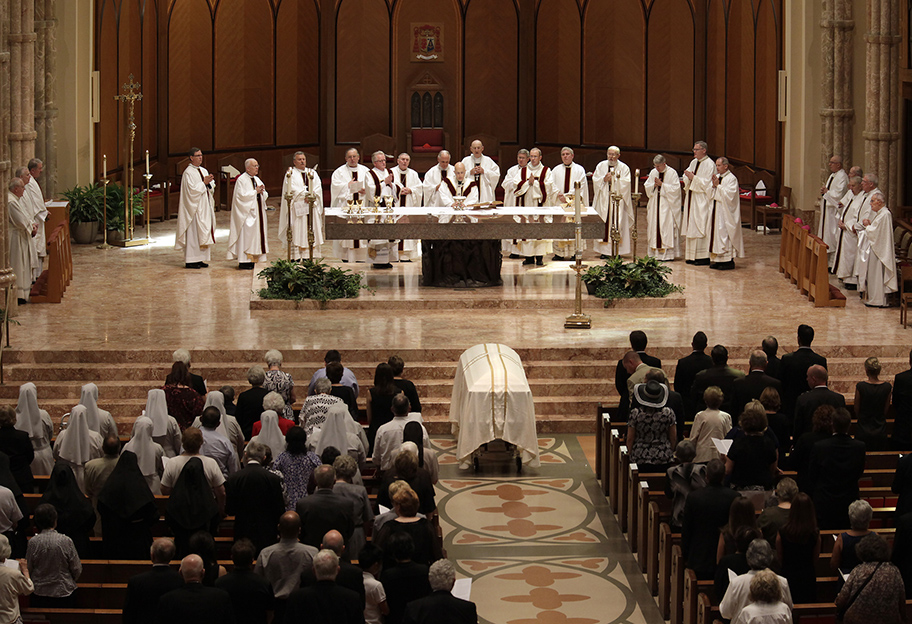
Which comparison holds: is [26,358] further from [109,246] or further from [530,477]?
[109,246]

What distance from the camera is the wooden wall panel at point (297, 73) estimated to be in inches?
930

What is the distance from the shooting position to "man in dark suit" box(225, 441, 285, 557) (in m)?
7.40

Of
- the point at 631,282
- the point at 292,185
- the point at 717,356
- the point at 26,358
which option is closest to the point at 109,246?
the point at 292,185

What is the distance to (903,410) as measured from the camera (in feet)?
30.9

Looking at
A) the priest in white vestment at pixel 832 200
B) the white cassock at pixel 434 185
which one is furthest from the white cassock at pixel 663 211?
the white cassock at pixel 434 185

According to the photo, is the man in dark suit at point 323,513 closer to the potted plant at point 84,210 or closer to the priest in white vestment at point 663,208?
the priest in white vestment at point 663,208

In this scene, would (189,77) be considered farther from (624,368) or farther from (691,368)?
(691,368)

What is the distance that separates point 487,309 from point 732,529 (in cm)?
841

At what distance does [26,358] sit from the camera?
Answer: 12.5m

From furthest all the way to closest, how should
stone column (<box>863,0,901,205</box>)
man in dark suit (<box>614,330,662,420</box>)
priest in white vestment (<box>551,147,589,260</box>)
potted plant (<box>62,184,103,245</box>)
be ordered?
potted plant (<box>62,184,103,245</box>)
priest in white vestment (<box>551,147,589,260</box>)
stone column (<box>863,0,901,205</box>)
man in dark suit (<box>614,330,662,420</box>)

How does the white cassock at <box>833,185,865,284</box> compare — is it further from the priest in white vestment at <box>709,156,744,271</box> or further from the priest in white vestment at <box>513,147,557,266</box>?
the priest in white vestment at <box>513,147,557,266</box>

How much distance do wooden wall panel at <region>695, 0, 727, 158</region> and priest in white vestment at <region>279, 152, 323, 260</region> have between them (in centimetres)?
779

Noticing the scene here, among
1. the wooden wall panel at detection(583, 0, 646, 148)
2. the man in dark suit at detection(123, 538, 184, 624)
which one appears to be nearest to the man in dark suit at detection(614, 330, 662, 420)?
the man in dark suit at detection(123, 538, 184, 624)

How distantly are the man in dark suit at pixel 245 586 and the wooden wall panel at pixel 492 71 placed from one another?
61.2 ft
